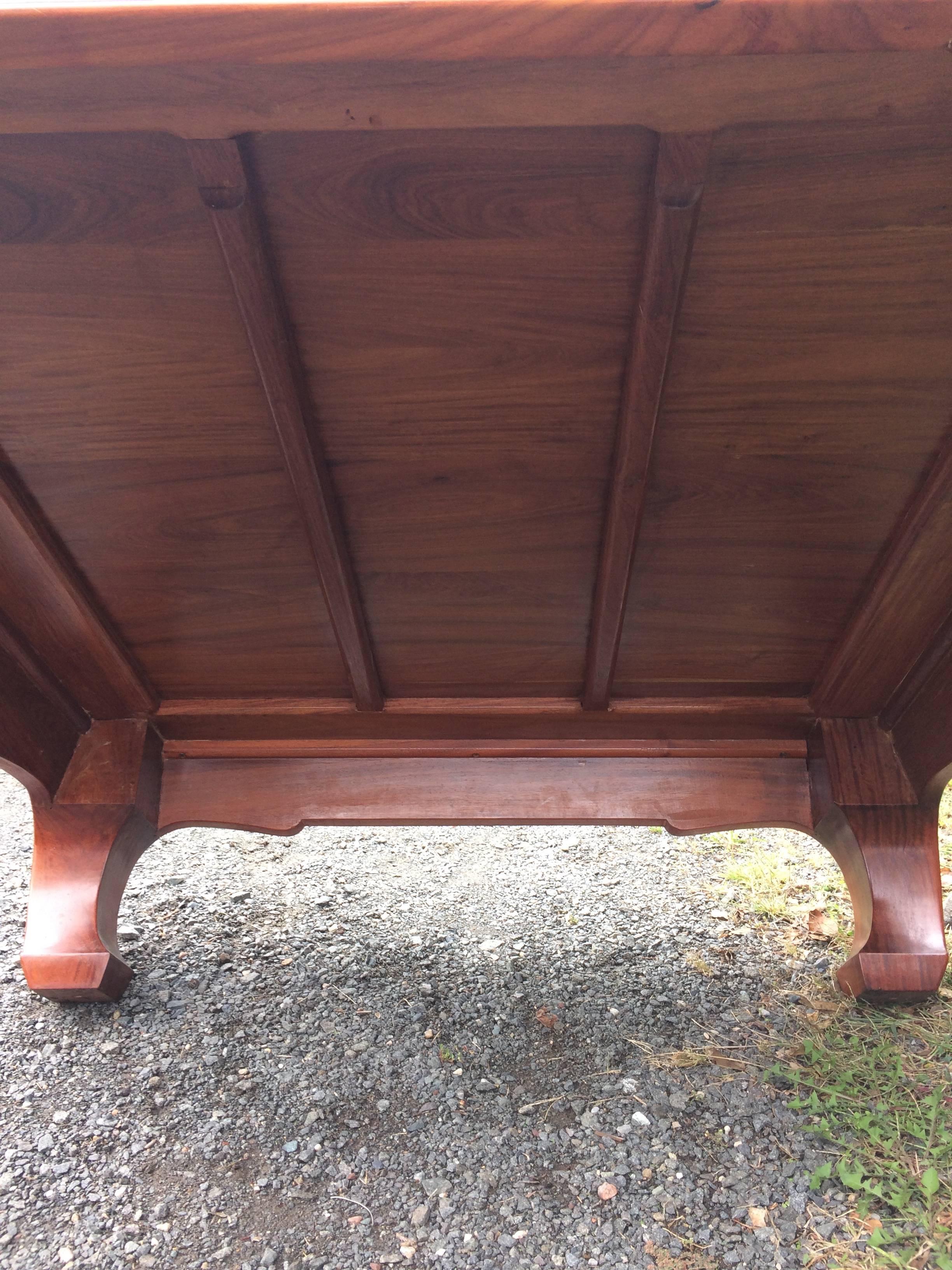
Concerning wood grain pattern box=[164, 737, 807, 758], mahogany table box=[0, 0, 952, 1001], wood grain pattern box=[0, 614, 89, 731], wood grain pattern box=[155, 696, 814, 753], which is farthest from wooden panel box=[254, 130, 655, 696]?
wood grain pattern box=[0, 614, 89, 731]

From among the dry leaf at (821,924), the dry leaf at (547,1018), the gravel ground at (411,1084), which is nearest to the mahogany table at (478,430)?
the gravel ground at (411,1084)

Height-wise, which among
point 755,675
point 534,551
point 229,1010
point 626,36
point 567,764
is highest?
point 626,36

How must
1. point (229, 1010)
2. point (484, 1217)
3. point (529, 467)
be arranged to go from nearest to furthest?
point (529, 467) → point (484, 1217) → point (229, 1010)

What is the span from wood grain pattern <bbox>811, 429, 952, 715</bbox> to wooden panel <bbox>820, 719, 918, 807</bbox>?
5 cm

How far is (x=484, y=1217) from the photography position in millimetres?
1733

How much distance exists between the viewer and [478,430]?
61.3 inches

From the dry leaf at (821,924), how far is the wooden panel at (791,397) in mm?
979

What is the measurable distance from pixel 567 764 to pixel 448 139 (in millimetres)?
1530

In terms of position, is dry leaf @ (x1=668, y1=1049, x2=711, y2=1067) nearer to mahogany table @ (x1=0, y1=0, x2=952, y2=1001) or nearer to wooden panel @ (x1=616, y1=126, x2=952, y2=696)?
mahogany table @ (x1=0, y1=0, x2=952, y2=1001)

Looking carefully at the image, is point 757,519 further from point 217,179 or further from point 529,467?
point 217,179

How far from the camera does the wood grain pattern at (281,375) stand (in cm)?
120

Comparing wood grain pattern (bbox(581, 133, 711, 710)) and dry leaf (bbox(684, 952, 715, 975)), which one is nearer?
wood grain pattern (bbox(581, 133, 711, 710))

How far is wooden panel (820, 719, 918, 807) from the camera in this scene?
2.10 metres

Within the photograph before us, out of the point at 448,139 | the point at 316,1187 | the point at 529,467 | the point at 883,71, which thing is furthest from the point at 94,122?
the point at 316,1187
